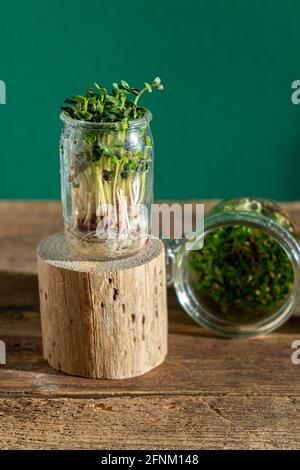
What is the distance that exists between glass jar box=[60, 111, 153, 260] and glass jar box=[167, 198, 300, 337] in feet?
0.47

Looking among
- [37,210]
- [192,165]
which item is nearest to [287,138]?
[192,165]

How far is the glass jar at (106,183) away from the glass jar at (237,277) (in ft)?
0.47

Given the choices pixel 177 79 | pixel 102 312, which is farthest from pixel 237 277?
pixel 177 79

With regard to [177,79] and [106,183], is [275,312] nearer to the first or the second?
[106,183]

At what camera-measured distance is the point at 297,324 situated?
1.39 metres

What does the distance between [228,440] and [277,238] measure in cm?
31

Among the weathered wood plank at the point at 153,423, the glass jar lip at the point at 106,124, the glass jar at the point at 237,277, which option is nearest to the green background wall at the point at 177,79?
the glass jar at the point at 237,277

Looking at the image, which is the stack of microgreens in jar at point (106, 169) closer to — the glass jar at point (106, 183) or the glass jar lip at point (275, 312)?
the glass jar at point (106, 183)

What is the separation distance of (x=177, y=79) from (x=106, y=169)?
1059 millimetres

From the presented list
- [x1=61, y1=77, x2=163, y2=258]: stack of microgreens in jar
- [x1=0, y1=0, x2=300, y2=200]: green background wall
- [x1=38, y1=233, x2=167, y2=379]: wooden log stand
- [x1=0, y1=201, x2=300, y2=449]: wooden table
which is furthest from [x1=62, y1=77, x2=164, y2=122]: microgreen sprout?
[x1=0, y1=0, x2=300, y2=200]: green background wall

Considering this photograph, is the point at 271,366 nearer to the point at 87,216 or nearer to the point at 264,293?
the point at 264,293

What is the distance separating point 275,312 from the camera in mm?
1365

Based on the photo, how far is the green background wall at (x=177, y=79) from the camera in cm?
214

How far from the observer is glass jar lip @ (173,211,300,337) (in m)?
1.30
